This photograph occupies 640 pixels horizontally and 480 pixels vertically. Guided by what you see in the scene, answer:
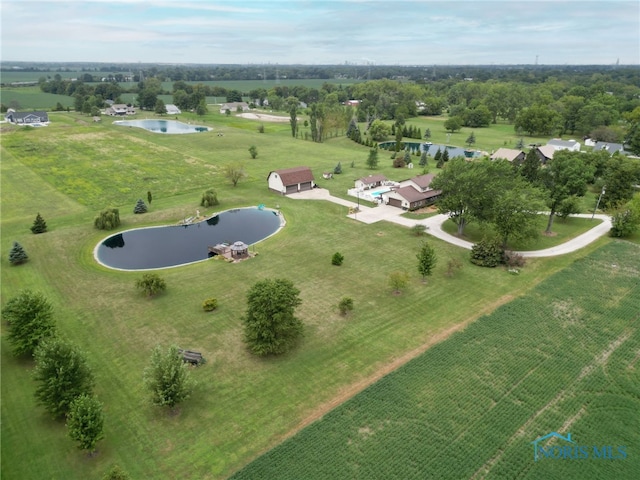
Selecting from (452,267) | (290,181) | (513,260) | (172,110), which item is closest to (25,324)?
(452,267)

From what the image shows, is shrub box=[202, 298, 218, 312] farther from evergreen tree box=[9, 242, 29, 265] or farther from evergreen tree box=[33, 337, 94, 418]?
evergreen tree box=[9, 242, 29, 265]

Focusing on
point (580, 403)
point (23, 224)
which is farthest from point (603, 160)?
point (23, 224)

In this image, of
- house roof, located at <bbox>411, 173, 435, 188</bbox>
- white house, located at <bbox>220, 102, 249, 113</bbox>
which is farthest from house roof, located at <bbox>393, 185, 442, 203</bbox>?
white house, located at <bbox>220, 102, 249, 113</bbox>

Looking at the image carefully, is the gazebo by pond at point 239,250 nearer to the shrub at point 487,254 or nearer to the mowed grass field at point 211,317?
the mowed grass field at point 211,317

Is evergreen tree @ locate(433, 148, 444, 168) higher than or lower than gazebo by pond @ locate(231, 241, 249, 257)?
higher

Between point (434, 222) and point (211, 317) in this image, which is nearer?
point (211, 317)

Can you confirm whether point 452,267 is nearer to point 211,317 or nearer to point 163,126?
point 211,317
